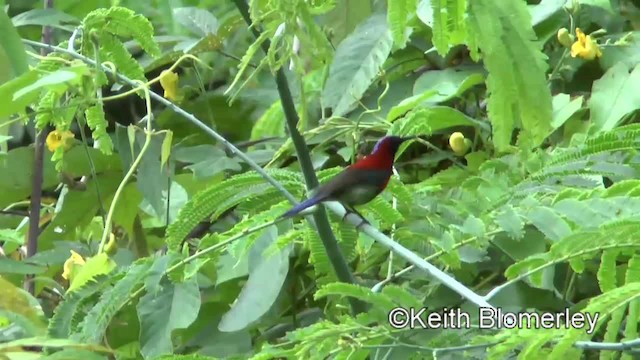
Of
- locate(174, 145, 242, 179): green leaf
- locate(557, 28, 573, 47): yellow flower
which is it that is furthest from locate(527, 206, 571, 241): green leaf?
locate(557, 28, 573, 47): yellow flower

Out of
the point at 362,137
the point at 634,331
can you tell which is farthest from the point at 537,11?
the point at 634,331

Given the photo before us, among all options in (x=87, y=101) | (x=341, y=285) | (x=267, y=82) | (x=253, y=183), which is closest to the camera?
(x=341, y=285)

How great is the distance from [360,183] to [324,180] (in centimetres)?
11

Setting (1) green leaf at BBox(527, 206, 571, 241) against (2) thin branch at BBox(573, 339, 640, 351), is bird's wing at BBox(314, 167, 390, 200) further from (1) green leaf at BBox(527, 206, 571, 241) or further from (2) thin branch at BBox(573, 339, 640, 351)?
(2) thin branch at BBox(573, 339, 640, 351)

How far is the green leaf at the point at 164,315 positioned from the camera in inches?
41.0

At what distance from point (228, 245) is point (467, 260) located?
272 mm

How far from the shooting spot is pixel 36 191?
1.57m

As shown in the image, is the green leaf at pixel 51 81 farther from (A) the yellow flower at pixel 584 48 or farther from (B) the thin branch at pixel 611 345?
(A) the yellow flower at pixel 584 48

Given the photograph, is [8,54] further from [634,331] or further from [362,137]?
[362,137]

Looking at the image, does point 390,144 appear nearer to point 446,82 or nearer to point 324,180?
point 324,180

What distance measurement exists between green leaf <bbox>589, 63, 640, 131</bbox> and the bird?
0.42 metres

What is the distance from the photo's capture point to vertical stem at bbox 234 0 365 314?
0.86m

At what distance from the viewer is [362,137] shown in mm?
1624

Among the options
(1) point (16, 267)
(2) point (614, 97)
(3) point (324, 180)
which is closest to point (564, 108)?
(2) point (614, 97)
